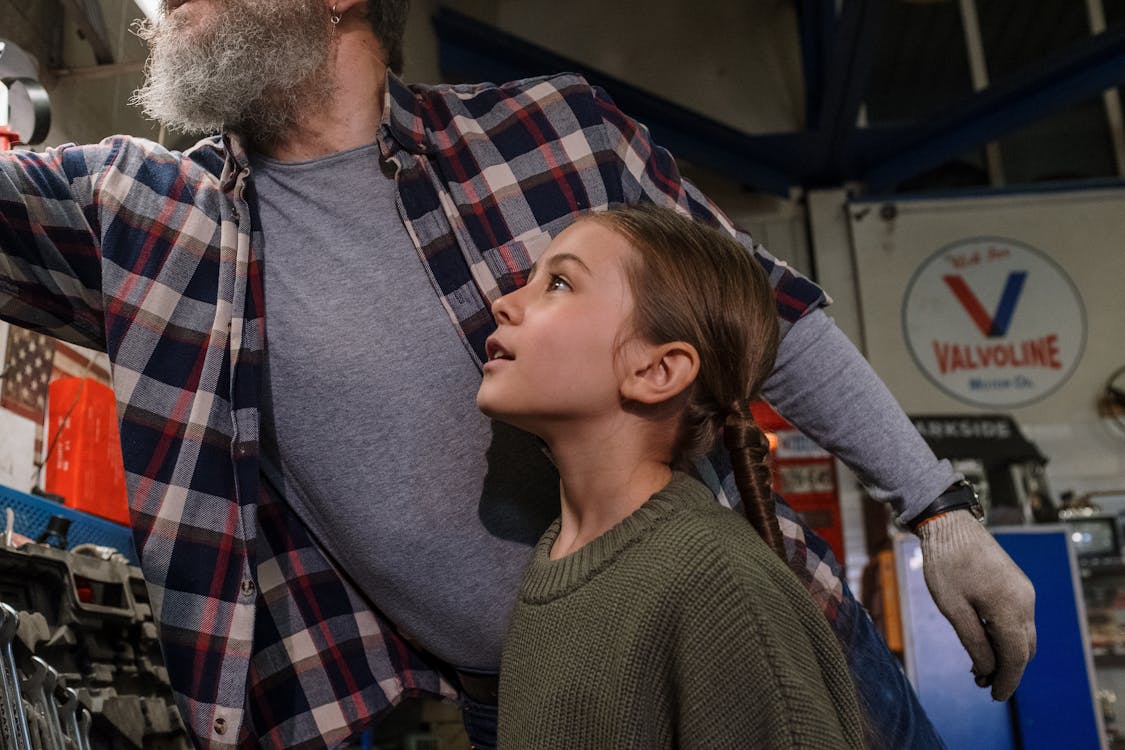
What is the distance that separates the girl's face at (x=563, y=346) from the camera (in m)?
1.17

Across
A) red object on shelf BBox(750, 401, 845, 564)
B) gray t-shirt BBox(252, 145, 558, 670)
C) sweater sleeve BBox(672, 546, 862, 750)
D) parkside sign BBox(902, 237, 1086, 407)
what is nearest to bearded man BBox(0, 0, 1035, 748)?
gray t-shirt BBox(252, 145, 558, 670)

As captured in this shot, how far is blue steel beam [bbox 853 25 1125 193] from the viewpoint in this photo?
254 inches

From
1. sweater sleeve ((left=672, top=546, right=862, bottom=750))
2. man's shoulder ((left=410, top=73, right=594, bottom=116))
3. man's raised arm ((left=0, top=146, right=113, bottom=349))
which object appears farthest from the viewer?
man's shoulder ((left=410, top=73, right=594, bottom=116))

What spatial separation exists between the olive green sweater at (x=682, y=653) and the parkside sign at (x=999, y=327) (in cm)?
656

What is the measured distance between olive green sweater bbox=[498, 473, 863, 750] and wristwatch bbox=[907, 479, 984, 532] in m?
0.39

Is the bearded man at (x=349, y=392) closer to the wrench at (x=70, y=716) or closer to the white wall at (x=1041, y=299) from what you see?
the wrench at (x=70, y=716)

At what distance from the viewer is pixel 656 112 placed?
699 cm

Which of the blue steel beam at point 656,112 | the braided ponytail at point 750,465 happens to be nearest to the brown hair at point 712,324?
the braided ponytail at point 750,465

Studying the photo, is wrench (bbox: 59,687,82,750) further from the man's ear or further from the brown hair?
the man's ear

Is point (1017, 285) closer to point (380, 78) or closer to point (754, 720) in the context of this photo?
point (380, 78)

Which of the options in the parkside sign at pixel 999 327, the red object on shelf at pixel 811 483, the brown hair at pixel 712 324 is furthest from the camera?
the parkside sign at pixel 999 327

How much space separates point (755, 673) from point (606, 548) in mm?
219

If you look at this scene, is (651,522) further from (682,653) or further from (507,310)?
(507,310)

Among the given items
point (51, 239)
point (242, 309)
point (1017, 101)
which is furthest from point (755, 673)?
point (1017, 101)
